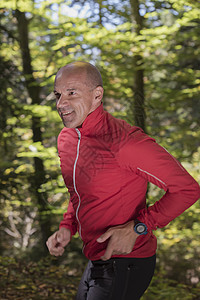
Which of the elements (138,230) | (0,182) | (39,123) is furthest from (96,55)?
(138,230)

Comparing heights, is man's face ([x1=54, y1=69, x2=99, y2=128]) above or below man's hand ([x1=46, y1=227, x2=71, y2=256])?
above

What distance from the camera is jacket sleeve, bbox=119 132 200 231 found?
1.33 meters

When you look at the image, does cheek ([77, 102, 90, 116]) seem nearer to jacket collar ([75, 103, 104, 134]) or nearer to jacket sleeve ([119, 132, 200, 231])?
jacket collar ([75, 103, 104, 134])

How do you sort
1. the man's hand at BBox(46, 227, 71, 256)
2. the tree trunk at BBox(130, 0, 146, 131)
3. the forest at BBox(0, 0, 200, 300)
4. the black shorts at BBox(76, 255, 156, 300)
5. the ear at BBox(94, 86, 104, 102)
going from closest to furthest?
the black shorts at BBox(76, 255, 156, 300)
the ear at BBox(94, 86, 104, 102)
the man's hand at BBox(46, 227, 71, 256)
the tree trunk at BBox(130, 0, 146, 131)
the forest at BBox(0, 0, 200, 300)

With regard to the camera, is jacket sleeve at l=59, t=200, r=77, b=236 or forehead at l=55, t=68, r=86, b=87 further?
jacket sleeve at l=59, t=200, r=77, b=236

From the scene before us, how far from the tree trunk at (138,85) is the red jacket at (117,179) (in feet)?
6.78

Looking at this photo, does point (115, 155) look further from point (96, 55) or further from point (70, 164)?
point (96, 55)

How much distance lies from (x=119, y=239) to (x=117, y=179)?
9.5 inches

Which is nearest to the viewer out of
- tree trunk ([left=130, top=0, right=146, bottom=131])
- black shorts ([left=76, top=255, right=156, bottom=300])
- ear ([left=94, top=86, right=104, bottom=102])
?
black shorts ([left=76, top=255, right=156, bottom=300])

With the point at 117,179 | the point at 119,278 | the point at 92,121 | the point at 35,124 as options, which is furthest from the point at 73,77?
the point at 35,124

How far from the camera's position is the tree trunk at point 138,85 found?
3982mm

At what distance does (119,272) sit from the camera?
1.48 meters

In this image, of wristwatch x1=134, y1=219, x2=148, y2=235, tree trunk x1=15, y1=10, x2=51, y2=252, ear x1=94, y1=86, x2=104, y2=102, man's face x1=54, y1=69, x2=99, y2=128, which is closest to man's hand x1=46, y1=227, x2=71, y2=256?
wristwatch x1=134, y1=219, x2=148, y2=235

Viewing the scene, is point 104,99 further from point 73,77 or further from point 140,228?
point 140,228
